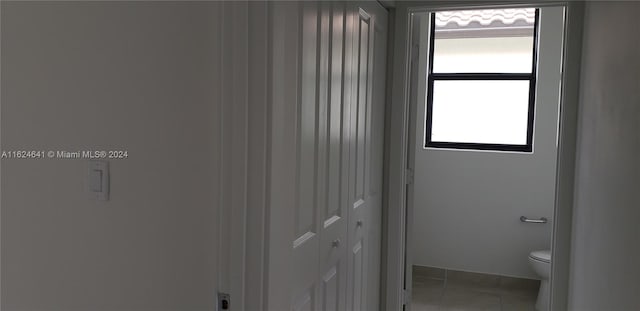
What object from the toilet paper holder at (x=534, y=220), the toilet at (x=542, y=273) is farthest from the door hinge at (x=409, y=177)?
the toilet paper holder at (x=534, y=220)

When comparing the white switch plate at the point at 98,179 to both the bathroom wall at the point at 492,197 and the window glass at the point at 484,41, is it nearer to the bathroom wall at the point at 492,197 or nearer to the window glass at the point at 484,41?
the bathroom wall at the point at 492,197

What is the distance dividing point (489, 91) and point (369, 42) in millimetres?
2132

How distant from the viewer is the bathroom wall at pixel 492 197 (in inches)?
144

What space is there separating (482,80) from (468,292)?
1.67 meters

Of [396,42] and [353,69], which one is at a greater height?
[396,42]

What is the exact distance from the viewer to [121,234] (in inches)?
49.3

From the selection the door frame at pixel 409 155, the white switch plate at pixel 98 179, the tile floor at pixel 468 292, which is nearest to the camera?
the white switch plate at pixel 98 179

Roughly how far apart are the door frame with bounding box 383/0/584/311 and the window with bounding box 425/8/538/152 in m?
1.50

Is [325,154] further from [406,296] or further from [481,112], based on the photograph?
[481,112]

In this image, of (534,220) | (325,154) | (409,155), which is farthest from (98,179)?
(534,220)

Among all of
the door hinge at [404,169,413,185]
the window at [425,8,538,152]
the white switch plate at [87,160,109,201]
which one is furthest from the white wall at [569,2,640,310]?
the window at [425,8,538,152]

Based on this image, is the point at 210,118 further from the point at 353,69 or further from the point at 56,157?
the point at 353,69

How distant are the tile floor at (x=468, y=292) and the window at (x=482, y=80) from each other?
41.0 inches

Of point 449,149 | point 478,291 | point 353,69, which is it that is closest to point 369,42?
point 353,69
